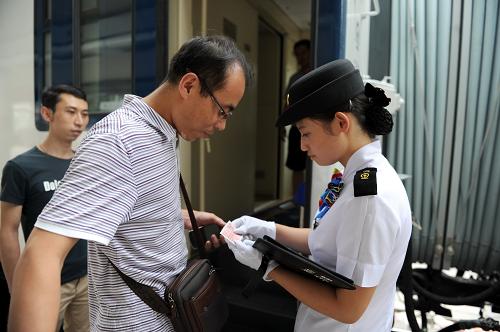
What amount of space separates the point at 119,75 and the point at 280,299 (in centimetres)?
171

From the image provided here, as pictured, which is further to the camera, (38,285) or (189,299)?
(189,299)

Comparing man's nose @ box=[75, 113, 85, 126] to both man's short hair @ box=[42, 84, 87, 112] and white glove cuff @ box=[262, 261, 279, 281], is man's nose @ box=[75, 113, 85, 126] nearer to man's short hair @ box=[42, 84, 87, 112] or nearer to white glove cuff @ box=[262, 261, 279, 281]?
man's short hair @ box=[42, 84, 87, 112]

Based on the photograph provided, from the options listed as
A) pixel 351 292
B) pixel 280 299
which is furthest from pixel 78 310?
pixel 351 292

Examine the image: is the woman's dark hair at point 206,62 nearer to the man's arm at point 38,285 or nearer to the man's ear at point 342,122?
the man's ear at point 342,122

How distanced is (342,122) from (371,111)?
100 millimetres

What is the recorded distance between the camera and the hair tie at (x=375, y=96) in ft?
3.59

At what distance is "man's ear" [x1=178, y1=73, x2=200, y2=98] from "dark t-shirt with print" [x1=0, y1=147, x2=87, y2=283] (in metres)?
1.23

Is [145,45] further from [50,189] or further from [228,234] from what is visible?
[228,234]

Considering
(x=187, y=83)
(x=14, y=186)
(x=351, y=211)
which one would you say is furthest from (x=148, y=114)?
(x=14, y=186)

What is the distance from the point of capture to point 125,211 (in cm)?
85

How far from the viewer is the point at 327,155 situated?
1161mm

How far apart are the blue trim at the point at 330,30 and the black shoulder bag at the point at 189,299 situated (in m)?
1.16

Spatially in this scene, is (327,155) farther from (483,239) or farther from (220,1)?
(220,1)

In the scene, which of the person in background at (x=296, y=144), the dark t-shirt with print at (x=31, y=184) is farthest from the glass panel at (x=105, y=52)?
the person in background at (x=296, y=144)
